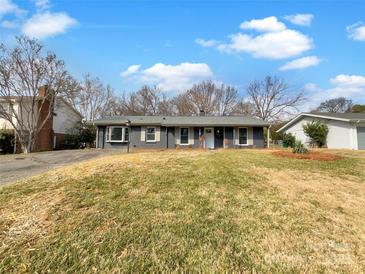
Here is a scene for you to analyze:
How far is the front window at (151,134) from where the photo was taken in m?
19.0

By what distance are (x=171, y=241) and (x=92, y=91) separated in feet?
111

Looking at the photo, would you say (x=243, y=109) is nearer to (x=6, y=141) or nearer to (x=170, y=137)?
(x=170, y=137)

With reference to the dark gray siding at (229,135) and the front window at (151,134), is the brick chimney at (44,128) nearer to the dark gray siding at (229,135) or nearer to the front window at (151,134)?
the front window at (151,134)

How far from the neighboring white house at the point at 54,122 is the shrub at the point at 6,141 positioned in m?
1.20

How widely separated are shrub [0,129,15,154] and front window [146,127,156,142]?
34.7 ft

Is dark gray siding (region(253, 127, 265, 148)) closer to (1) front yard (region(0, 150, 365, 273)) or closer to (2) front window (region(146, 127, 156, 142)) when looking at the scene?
(2) front window (region(146, 127, 156, 142))

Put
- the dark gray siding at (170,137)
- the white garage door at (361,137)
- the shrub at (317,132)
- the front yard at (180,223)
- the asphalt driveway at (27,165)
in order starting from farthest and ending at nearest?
the shrub at (317,132)
the dark gray siding at (170,137)
the white garage door at (361,137)
the asphalt driveway at (27,165)
the front yard at (180,223)

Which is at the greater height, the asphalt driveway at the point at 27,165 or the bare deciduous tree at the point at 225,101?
the bare deciduous tree at the point at 225,101

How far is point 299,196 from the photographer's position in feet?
16.6

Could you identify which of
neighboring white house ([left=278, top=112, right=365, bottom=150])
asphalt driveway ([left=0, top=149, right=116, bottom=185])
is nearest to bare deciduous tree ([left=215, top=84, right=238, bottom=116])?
neighboring white house ([left=278, top=112, right=365, bottom=150])

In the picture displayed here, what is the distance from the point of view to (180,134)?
19359 mm

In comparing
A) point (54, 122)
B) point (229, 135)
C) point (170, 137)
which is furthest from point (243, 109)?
point (54, 122)

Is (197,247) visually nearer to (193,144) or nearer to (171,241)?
(171,241)

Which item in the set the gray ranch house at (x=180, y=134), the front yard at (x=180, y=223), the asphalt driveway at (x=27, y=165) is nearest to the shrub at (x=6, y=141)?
the asphalt driveway at (x=27, y=165)
